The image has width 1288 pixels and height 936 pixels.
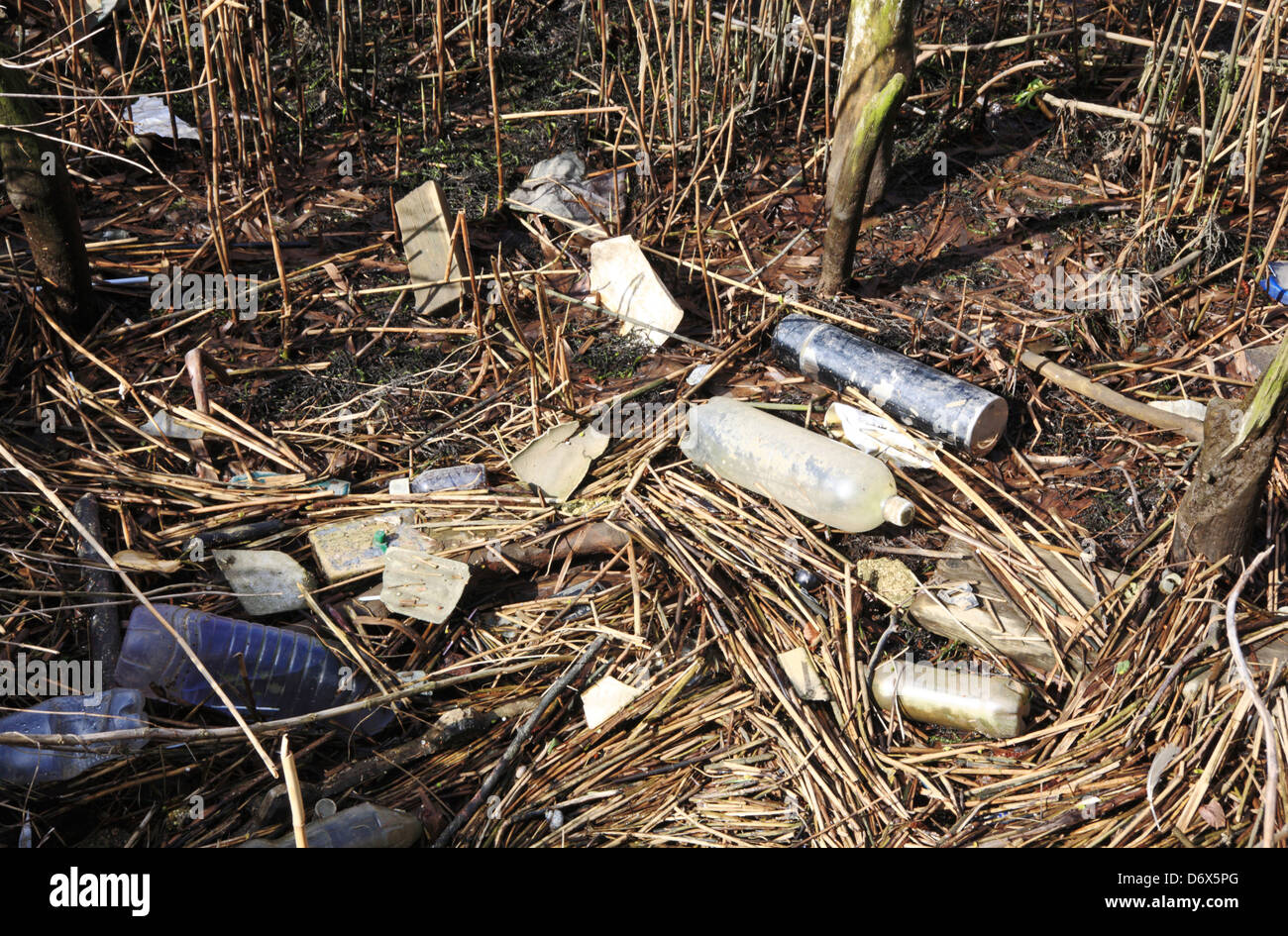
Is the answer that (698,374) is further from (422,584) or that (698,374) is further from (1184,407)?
(1184,407)

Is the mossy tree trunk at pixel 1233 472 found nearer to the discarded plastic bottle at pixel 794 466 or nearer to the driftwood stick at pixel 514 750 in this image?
the discarded plastic bottle at pixel 794 466

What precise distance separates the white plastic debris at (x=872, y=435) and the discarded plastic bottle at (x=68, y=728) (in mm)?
2249

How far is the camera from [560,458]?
3217 mm

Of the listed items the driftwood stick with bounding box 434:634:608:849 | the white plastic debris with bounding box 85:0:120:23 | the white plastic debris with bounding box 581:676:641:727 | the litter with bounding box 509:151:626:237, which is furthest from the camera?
the white plastic debris with bounding box 85:0:120:23

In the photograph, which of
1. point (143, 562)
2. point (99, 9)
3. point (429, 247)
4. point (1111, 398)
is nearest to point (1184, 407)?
point (1111, 398)

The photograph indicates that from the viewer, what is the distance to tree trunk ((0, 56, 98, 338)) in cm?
329

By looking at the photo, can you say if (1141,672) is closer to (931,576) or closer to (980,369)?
(931,576)

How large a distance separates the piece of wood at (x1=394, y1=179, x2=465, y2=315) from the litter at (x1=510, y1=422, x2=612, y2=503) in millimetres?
955

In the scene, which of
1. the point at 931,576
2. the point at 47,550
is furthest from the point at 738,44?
the point at 47,550

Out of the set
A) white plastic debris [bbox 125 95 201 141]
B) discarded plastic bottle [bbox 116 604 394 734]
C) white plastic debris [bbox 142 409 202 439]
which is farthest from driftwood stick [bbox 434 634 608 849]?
white plastic debris [bbox 125 95 201 141]

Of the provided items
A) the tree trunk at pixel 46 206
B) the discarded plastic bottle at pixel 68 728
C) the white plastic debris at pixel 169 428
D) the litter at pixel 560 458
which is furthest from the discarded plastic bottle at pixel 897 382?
the tree trunk at pixel 46 206

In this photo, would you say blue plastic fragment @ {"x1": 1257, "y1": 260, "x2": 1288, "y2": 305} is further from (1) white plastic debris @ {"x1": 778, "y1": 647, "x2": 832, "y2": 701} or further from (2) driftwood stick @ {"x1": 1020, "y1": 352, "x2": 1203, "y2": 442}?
(1) white plastic debris @ {"x1": 778, "y1": 647, "x2": 832, "y2": 701}

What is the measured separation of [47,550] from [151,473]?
1.30 ft

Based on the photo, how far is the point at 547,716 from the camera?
8.64ft
